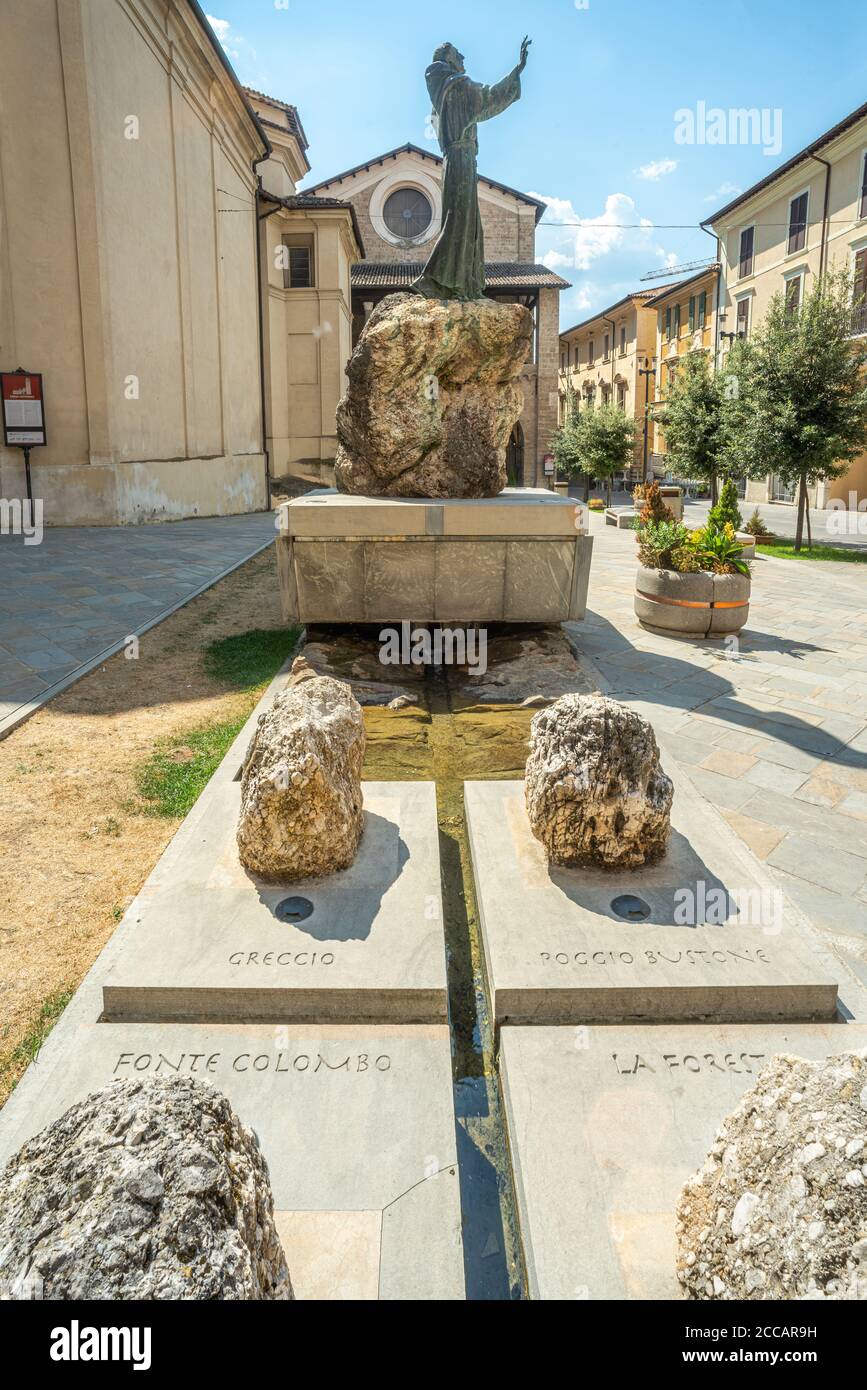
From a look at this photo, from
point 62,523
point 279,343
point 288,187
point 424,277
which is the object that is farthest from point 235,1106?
point 288,187

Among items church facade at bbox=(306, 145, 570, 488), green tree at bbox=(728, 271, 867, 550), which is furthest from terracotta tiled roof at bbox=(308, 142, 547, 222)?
green tree at bbox=(728, 271, 867, 550)

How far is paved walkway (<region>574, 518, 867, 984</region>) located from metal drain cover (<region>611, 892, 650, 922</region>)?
0.87 metres

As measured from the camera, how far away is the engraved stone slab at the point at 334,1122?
2.07 meters

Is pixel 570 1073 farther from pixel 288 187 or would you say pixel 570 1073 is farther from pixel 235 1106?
pixel 288 187

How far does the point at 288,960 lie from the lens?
3.07 meters

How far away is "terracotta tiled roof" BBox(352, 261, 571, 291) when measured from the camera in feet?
118

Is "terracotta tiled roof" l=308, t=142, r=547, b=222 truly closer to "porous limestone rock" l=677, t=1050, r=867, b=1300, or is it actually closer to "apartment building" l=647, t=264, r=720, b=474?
"apartment building" l=647, t=264, r=720, b=474

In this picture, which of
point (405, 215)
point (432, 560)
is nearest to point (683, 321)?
point (405, 215)

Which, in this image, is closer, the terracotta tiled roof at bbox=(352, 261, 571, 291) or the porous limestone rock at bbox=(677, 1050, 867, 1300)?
the porous limestone rock at bbox=(677, 1050, 867, 1300)

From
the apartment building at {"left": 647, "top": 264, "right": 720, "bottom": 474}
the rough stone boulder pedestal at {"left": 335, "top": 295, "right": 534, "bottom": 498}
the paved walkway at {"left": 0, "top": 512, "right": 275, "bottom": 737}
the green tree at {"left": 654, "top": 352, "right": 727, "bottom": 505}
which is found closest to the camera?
the paved walkway at {"left": 0, "top": 512, "right": 275, "bottom": 737}

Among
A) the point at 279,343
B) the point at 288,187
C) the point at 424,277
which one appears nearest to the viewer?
the point at 424,277

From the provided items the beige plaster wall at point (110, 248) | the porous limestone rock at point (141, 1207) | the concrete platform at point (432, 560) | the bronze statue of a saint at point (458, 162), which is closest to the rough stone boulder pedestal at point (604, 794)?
the porous limestone rock at point (141, 1207)

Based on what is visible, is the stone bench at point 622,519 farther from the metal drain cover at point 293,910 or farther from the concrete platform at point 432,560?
the metal drain cover at point 293,910
